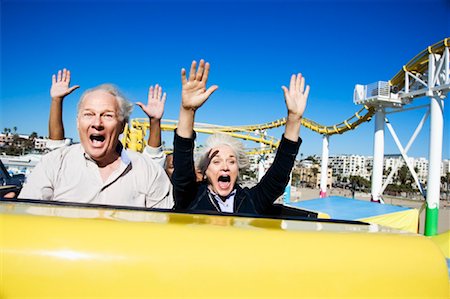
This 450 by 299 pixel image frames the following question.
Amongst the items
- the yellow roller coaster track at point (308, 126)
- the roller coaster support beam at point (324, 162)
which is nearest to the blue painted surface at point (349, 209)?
the yellow roller coaster track at point (308, 126)

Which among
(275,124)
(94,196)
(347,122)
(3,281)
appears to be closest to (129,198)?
(94,196)

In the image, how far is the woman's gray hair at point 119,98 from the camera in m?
1.79

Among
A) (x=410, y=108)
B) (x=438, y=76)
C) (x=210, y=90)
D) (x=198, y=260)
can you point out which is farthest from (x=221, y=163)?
(x=410, y=108)

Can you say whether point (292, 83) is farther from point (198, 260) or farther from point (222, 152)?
point (198, 260)

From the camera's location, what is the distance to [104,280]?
27.2 inches

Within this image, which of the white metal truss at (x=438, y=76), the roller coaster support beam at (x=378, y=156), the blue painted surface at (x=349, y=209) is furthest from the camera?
the roller coaster support beam at (x=378, y=156)

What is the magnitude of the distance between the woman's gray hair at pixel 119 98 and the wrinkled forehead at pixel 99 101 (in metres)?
0.02

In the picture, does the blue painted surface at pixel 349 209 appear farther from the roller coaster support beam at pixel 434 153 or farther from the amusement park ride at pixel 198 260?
the amusement park ride at pixel 198 260

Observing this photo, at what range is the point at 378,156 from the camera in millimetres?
13977

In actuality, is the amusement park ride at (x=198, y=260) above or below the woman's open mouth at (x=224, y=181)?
below

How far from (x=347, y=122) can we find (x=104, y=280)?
19.0 m

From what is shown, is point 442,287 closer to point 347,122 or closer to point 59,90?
point 59,90

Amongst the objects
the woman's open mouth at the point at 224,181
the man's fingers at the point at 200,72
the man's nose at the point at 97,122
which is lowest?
the woman's open mouth at the point at 224,181

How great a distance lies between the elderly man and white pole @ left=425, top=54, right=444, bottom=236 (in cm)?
947
